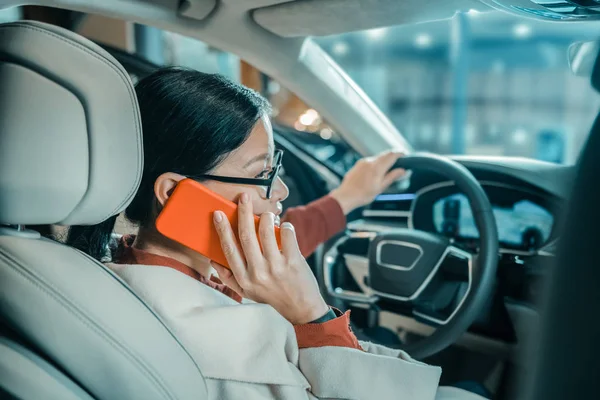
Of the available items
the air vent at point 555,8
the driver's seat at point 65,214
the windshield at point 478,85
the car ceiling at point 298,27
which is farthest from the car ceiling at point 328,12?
the windshield at point 478,85

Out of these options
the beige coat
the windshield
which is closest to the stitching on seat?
the beige coat

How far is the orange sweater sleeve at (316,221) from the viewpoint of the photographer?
1.84m

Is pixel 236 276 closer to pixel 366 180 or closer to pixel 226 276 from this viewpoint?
pixel 226 276

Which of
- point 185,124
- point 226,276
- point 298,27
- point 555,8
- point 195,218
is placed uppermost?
point 555,8

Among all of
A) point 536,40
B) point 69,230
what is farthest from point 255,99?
point 536,40

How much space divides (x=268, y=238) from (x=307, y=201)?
110 centimetres

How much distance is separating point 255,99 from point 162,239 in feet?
1.10

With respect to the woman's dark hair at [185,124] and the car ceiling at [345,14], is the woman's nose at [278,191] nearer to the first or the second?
the woman's dark hair at [185,124]

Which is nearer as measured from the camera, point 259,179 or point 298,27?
point 259,179

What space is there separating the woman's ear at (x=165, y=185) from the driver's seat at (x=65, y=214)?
8.5 inches

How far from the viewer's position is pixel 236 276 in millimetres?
1120

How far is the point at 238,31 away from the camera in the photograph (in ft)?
5.71

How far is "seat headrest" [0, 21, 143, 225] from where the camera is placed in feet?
2.82

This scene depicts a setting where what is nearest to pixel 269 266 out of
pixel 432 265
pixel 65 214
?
pixel 65 214
